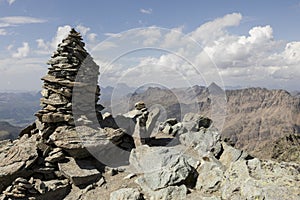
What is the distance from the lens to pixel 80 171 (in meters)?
20.4

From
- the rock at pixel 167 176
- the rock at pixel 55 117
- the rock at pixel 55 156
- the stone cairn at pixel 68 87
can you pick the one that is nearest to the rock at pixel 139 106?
the stone cairn at pixel 68 87

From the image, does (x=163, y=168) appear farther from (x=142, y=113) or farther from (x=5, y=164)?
(x=5, y=164)

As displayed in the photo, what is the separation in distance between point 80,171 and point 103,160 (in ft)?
8.39

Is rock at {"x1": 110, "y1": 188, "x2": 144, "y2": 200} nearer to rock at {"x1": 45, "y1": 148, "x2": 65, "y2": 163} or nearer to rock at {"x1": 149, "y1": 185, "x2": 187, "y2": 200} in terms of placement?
rock at {"x1": 149, "y1": 185, "x2": 187, "y2": 200}

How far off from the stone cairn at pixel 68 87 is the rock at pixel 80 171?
3.35 meters

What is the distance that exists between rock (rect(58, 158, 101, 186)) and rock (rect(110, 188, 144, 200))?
10.6 feet

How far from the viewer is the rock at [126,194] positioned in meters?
16.8

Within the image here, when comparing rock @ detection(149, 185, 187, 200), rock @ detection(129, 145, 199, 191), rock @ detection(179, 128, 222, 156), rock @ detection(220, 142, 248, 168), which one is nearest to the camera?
rock @ detection(149, 185, 187, 200)

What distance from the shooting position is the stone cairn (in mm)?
22748

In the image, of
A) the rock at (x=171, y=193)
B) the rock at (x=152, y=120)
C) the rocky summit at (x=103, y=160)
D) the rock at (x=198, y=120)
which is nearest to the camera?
the rocky summit at (x=103, y=160)

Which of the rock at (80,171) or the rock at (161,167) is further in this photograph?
the rock at (80,171)

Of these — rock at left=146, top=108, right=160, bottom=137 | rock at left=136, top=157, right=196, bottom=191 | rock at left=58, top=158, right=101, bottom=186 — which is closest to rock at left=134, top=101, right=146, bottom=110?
rock at left=146, top=108, right=160, bottom=137

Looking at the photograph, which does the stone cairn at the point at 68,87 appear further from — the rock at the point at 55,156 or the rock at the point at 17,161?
the rock at the point at 55,156

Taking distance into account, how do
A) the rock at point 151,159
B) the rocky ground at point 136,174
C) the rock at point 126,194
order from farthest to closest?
the rock at point 151,159 < the rock at point 126,194 < the rocky ground at point 136,174
